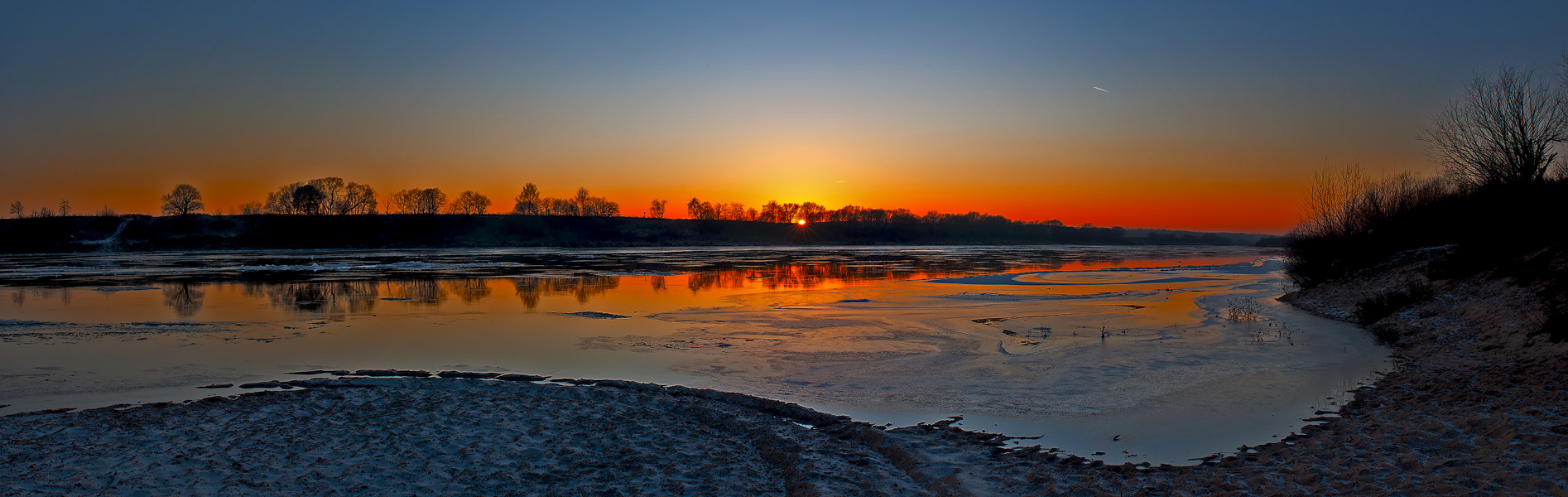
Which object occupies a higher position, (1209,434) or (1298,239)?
(1298,239)

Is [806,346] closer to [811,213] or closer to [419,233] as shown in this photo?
[419,233]

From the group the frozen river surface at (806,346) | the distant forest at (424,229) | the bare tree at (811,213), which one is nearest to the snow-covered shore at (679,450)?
the frozen river surface at (806,346)

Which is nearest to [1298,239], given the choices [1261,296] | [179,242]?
[1261,296]

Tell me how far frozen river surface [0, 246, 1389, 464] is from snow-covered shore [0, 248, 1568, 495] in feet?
2.13

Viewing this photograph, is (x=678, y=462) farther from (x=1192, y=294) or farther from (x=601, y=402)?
(x=1192, y=294)

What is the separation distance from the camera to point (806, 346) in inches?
476

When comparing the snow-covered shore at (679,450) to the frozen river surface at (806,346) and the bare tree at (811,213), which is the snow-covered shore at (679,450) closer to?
the frozen river surface at (806,346)

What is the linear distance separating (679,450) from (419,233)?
3513 inches

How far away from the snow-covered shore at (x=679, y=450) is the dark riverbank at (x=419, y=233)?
7483 centimetres

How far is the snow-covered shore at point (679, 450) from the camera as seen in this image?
5.36 metres

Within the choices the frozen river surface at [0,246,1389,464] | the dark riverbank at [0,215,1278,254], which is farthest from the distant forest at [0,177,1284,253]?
the frozen river surface at [0,246,1389,464]

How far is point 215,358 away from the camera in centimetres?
1059

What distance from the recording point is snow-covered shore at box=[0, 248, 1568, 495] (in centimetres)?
536

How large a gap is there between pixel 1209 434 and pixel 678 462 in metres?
4.81
